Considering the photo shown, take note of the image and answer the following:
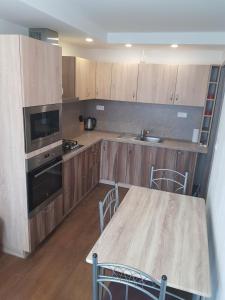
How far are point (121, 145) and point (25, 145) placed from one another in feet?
6.86

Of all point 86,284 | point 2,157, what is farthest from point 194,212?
point 2,157

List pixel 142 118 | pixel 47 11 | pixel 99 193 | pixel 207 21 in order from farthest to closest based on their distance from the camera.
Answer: pixel 142 118 < pixel 99 193 < pixel 207 21 < pixel 47 11

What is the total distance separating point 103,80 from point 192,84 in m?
1.43

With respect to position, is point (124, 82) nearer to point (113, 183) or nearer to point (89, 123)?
point (89, 123)

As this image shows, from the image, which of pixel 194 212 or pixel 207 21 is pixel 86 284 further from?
pixel 207 21

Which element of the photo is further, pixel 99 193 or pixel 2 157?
pixel 99 193

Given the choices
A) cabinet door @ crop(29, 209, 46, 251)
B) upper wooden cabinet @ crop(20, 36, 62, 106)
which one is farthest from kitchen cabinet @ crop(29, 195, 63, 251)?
upper wooden cabinet @ crop(20, 36, 62, 106)

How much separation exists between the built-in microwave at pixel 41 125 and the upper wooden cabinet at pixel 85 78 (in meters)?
1.08

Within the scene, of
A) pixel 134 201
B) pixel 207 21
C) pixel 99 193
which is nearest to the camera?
pixel 134 201

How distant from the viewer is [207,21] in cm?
251

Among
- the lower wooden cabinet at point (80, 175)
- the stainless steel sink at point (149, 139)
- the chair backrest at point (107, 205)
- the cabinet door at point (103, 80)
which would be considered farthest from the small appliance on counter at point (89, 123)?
the chair backrest at point (107, 205)

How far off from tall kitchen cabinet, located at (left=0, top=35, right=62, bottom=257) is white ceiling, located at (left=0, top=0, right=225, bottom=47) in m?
0.27

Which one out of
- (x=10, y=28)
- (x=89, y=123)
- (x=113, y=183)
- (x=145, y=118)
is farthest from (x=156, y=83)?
(x=10, y=28)

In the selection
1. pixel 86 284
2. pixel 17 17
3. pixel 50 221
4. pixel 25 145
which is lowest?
pixel 86 284
